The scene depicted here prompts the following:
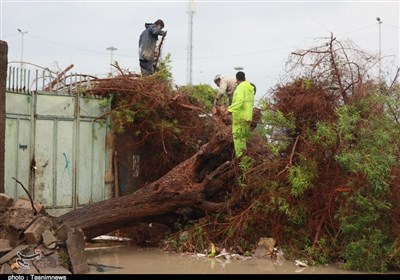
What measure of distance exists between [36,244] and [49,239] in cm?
19

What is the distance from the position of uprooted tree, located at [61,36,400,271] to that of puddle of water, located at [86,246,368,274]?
351 mm

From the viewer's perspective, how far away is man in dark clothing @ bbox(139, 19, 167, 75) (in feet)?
42.6

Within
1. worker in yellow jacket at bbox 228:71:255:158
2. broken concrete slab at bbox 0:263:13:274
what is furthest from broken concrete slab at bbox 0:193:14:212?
worker in yellow jacket at bbox 228:71:255:158

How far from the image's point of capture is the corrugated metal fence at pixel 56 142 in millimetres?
10367

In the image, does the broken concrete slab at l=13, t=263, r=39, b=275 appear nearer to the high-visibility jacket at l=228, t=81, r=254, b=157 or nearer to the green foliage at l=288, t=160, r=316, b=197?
the green foliage at l=288, t=160, r=316, b=197

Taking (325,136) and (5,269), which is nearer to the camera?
(5,269)

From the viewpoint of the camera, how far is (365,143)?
885 cm

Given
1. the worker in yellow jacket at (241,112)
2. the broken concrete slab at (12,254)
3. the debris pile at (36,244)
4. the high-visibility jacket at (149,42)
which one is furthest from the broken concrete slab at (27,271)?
the high-visibility jacket at (149,42)

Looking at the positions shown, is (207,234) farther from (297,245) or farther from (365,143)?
(365,143)

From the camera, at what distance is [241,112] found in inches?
413

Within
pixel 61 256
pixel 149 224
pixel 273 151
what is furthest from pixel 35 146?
pixel 273 151

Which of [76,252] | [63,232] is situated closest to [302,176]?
[76,252]

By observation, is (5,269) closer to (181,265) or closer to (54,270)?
(54,270)

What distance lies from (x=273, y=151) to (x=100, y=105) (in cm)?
399
